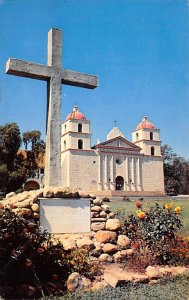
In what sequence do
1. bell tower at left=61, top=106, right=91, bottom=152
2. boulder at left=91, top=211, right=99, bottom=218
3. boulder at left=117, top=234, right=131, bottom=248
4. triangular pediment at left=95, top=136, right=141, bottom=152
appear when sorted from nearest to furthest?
1. boulder at left=117, top=234, right=131, bottom=248
2. boulder at left=91, top=211, right=99, bottom=218
3. bell tower at left=61, top=106, right=91, bottom=152
4. triangular pediment at left=95, top=136, right=141, bottom=152

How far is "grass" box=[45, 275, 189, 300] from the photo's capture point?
388cm

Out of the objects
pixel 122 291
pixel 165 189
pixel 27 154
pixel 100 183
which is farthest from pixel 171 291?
pixel 165 189

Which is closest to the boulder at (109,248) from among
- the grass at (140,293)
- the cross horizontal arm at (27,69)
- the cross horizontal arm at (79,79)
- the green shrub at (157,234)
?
the green shrub at (157,234)

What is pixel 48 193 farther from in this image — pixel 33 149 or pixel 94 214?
pixel 33 149

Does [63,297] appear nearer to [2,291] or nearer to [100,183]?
[2,291]

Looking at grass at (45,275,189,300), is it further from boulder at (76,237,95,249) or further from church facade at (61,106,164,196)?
church facade at (61,106,164,196)

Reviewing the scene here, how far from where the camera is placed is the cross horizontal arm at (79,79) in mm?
6523

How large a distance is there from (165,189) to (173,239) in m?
45.6

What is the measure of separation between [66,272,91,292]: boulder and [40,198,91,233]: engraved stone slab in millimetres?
1299

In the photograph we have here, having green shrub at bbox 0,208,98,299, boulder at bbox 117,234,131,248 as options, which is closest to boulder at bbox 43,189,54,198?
green shrub at bbox 0,208,98,299

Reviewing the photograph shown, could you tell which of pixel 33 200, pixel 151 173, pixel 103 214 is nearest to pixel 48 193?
pixel 33 200

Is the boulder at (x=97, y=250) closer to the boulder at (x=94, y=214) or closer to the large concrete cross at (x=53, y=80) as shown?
the boulder at (x=94, y=214)

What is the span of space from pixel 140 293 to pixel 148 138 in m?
42.6

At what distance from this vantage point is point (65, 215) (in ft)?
18.6
